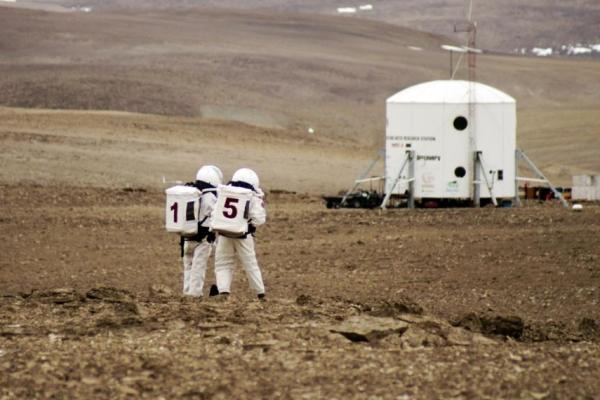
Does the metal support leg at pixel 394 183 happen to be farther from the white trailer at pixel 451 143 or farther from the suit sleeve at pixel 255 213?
the suit sleeve at pixel 255 213

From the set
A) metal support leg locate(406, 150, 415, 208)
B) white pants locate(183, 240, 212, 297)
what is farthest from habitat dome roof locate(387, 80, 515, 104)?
white pants locate(183, 240, 212, 297)

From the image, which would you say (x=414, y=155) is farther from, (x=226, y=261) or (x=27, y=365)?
(x=27, y=365)

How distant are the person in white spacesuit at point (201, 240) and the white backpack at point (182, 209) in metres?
0.10

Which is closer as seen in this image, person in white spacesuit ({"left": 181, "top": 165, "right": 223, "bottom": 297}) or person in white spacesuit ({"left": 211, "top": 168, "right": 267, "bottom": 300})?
person in white spacesuit ({"left": 211, "top": 168, "right": 267, "bottom": 300})

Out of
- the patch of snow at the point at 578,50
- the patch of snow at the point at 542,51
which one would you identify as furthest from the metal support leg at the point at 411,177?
the patch of snow at the point at 578,50

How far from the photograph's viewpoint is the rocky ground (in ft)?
31.1

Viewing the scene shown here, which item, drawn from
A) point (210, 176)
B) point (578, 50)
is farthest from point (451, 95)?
point (578, 50)

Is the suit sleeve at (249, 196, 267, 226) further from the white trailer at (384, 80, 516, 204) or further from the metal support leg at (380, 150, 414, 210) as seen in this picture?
the white trailer at (384, 80, 516, 204)

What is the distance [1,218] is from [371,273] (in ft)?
25.2

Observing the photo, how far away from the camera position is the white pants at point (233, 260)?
14.2 metres

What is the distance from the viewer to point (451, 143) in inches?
993

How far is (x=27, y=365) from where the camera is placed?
32.4ft

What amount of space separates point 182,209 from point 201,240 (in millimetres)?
556

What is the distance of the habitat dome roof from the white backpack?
37.0ft
